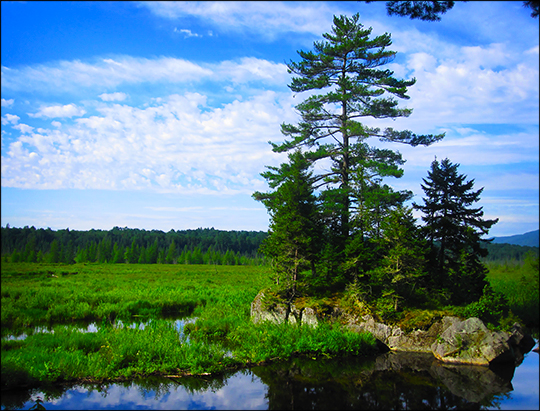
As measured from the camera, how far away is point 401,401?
9344 millimetres

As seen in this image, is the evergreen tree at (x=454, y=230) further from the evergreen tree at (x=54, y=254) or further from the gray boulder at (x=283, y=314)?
the evergreen tree at (x=54, y=254)

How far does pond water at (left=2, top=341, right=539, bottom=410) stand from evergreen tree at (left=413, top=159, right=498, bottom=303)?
573cm

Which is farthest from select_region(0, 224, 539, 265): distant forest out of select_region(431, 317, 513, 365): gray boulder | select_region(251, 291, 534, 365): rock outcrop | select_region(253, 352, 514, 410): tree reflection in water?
select_region(253, 352, 514, 410): tree reflection in water

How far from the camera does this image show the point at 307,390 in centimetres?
1003

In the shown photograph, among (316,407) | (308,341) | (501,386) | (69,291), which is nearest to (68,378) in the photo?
(316,407)

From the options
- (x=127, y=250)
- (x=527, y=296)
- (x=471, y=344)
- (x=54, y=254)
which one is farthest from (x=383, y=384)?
(x=127, y=250)

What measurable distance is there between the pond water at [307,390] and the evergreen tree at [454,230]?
573 centimetres

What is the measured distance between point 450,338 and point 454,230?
7.15 m

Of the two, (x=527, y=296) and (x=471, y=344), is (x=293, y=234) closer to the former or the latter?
(x=471, y=344)

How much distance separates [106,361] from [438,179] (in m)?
17.7

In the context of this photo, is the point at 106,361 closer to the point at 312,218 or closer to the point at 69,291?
the point at 312,218

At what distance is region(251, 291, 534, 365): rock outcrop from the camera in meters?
12.6

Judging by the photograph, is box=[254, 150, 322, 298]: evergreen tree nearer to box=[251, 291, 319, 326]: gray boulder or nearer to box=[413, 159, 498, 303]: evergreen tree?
box=[251, 291, 319, 326]: gray boulder

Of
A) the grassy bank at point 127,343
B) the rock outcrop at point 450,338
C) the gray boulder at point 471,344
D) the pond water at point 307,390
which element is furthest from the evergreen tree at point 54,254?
the gray boulder at point 471,344
